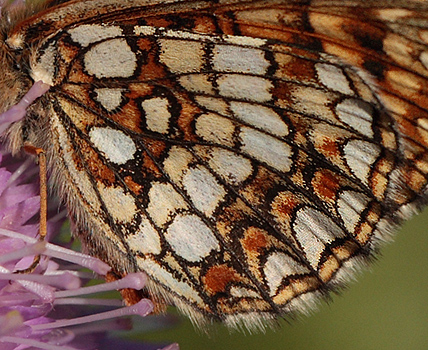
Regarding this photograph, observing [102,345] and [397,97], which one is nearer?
[397,97]

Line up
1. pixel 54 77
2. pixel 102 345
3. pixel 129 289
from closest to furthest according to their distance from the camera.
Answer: pixel 54 77 < pixel 129 289 < pixel 102 345

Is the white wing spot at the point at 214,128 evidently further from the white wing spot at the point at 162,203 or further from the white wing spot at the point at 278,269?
the white wing spot at the point at 278,269

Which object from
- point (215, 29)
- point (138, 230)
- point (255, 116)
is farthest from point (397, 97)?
point (138, 230)

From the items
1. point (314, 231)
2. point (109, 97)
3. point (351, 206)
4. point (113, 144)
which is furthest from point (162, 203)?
point (351, 206)

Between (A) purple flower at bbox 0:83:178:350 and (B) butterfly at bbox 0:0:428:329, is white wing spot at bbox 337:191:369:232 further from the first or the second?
(A) purple flower at bbox 0:83:178:350

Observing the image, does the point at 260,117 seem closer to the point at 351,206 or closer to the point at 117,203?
the point at 351,206

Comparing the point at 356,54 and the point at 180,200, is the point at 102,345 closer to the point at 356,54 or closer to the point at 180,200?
the point at 180,200

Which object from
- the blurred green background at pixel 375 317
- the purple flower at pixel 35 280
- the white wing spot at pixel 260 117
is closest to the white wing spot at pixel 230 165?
the white wing spot at pixel 260 117
